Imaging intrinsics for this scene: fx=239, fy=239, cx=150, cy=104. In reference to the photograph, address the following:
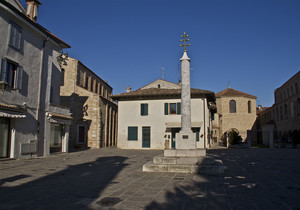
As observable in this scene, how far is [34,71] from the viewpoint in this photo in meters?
15.5

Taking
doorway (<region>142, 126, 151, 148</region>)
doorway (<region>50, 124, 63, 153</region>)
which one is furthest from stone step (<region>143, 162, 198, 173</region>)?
doorway (<region>142, 126, 151, 148</region>)

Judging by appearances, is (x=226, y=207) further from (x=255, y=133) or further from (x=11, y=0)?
(x=255, y=133)

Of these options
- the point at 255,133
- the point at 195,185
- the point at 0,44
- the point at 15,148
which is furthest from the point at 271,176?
the point at 255,133

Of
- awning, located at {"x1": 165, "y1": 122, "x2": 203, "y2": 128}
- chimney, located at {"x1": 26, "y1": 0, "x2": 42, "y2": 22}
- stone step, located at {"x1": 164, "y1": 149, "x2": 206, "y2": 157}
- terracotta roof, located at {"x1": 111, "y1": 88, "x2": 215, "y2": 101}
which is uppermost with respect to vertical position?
chimney, located at {"x1": 26, "y1": 0, "x2": 42, "y2": 22}

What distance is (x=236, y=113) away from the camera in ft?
148

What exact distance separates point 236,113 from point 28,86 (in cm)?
3867

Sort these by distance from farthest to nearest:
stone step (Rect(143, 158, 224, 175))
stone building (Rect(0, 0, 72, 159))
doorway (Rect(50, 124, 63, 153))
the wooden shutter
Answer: doorway (Rect(50, 124, 63, 153))
the wooden shutter
stone building (Rect(0, 0, 72, 159))
stone step (Rect(143, 158, 224, 175))

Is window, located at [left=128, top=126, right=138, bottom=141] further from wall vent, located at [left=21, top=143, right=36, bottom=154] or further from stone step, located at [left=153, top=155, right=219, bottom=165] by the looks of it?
stone step, located at [left=153, top=155, right=219, bottom=165]

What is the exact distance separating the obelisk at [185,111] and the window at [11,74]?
946 centimetres

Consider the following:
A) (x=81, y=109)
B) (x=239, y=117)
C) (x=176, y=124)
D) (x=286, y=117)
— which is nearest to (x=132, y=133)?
(x=176, y=124)

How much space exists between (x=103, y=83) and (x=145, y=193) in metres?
34.5

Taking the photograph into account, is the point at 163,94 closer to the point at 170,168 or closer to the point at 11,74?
the point at 11,74

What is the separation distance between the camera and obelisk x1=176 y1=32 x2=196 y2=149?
1102cm

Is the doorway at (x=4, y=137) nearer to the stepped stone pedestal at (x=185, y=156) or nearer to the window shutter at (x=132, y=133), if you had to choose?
the stepped stone pedestal at (x=185, y=156)
